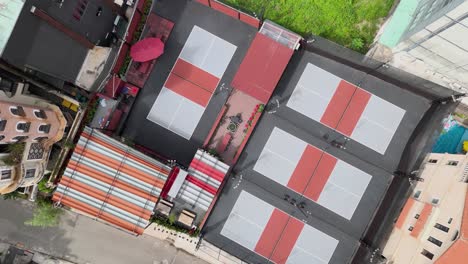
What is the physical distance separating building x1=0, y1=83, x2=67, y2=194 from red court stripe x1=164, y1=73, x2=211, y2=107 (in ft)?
28.4

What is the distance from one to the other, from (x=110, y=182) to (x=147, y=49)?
33.5 feet

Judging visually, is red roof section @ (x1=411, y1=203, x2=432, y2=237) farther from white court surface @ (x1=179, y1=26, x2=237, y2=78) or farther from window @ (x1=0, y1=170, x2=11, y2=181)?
window @ (x1=0, y1=170, x2=11, y2=181)

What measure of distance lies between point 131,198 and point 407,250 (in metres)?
19.0

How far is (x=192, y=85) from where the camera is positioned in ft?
100

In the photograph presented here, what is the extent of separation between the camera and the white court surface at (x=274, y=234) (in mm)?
29531

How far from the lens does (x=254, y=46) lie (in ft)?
94.8

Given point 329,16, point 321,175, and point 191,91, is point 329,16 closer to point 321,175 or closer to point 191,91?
point 191,91

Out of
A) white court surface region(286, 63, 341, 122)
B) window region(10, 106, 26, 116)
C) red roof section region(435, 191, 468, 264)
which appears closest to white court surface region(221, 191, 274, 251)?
white court surface region(286, 63, 341, 122)

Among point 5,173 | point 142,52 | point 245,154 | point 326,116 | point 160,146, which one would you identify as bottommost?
point 5,173

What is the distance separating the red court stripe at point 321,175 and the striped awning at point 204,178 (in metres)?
6.81

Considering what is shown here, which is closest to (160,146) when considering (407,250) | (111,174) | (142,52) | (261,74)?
(111,174)

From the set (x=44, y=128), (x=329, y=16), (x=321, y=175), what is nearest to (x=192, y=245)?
(x=321, y=175)

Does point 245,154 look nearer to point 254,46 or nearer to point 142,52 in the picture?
point 254,46

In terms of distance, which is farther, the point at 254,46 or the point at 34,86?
the point at 254,46
